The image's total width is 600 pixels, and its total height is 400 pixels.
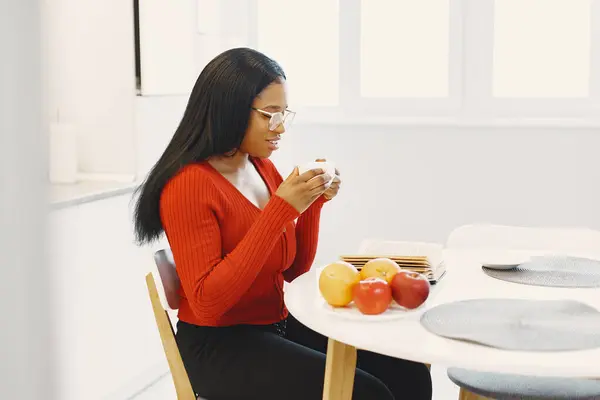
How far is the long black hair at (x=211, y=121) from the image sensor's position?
5.93 ft

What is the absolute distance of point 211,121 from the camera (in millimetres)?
1812

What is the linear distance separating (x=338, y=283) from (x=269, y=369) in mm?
258

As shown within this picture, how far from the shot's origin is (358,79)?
12.9 ft

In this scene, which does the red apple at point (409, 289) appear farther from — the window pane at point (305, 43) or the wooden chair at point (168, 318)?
the window pane at point (305, 43)

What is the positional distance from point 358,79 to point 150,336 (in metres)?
1.67

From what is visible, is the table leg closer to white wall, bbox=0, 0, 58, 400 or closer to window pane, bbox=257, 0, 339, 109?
white wall, bbox=0, 0, 58, 400

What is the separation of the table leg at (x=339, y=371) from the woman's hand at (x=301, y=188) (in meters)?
0.34

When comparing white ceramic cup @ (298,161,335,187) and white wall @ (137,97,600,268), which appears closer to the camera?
white ceramic cup @ (298,161,335,187)

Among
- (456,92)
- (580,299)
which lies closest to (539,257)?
(580,299)

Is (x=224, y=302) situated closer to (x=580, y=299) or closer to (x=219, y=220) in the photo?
(x=219, y=220)

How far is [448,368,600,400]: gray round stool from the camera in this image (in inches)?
68.6

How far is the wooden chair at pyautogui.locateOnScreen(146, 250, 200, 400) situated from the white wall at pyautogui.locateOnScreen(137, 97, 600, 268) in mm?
2127

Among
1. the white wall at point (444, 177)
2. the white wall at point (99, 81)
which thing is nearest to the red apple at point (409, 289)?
the white wall at point (99, 81)

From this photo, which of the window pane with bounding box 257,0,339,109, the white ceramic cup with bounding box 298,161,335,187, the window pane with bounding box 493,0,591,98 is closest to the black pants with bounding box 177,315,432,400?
the white ceramic cup with bounding box 298,161,335,187
